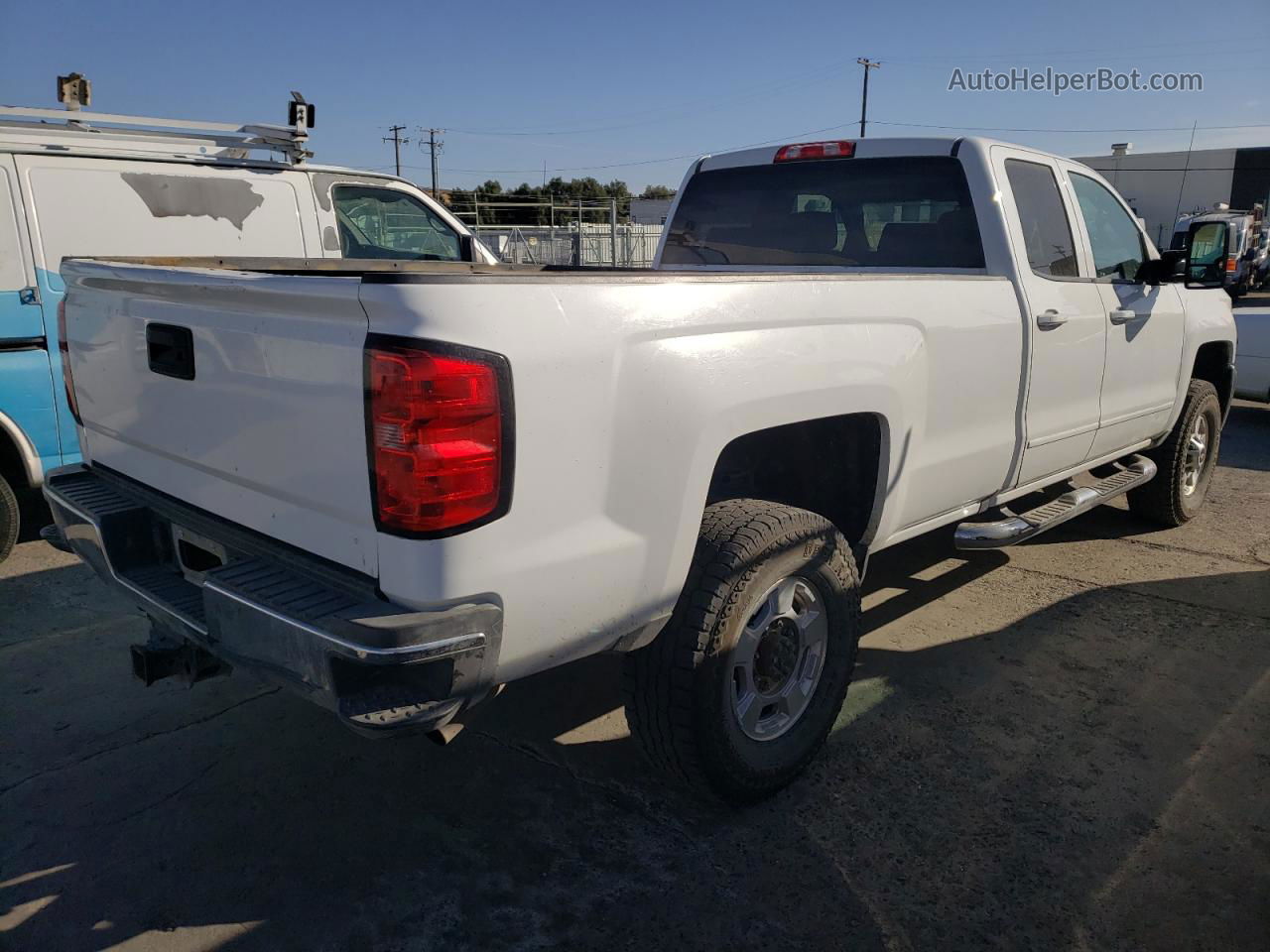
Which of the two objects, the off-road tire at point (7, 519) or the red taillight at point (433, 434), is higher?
the red taillight at point (433, 434)

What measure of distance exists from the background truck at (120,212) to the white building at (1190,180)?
147ft

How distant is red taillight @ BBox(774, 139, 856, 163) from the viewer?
4184mm

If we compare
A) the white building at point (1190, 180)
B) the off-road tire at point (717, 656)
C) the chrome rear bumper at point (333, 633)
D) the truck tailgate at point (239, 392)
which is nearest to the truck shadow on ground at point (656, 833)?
the off-road tire at point (717, 656)

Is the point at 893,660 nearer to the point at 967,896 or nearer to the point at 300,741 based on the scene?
the point at 967,896

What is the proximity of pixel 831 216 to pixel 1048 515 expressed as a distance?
1.62 metres

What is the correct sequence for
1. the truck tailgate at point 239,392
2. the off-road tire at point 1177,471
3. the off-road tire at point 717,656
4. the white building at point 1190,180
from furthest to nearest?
1. the white building at point 1190,180
2. the off-road tire at point 1177,471
3. the off-road tire at point 717,656
4. the truck tailgate at point 239,392

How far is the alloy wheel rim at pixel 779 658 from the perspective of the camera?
2.80 meters

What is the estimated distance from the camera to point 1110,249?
4.62 m

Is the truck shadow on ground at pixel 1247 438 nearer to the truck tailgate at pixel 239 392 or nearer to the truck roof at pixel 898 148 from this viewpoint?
the truck roof at pixel 898 148

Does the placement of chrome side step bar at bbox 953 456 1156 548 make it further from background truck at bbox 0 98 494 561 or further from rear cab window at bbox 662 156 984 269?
background truck at bbox 0 98 494 561

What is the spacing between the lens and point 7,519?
15.9ft

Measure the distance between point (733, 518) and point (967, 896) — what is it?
1.18 meters

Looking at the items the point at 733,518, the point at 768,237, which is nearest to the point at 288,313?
the point at 733,518

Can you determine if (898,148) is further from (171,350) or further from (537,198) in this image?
(537,198)
